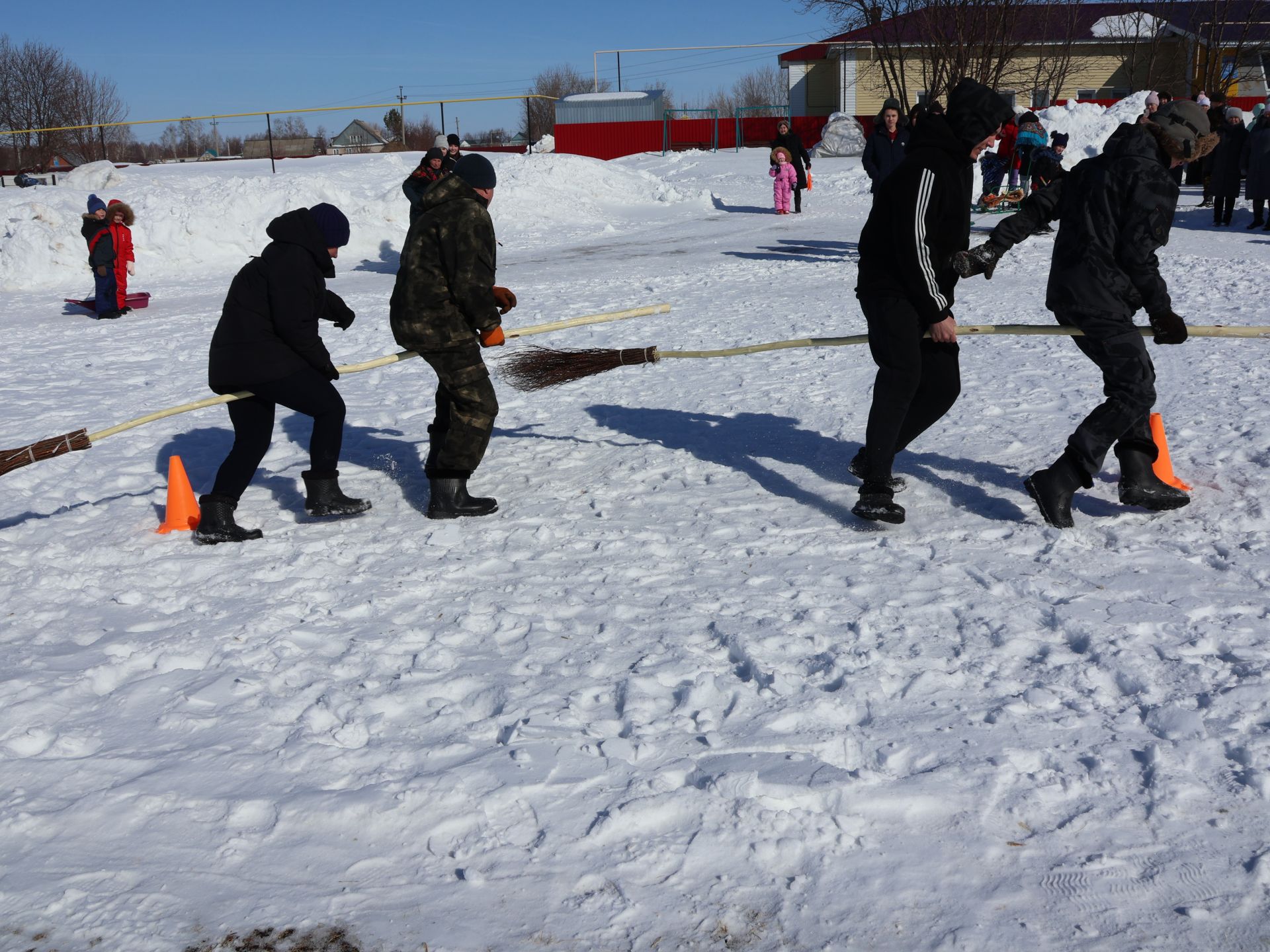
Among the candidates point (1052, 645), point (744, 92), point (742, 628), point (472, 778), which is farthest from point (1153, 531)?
point (744, 92)

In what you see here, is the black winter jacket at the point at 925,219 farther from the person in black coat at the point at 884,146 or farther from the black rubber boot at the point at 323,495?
the person in black coat at the point at 884,146

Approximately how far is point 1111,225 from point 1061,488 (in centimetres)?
107

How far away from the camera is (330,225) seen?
15.3 feet

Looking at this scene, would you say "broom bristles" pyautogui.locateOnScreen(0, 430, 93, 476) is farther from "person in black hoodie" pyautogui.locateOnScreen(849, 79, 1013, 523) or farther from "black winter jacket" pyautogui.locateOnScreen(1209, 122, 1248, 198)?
"black winter jacket" pyautogui.locateOnScreen(1209, 122, 1248, 198)

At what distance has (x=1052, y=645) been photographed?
3408 millimetres

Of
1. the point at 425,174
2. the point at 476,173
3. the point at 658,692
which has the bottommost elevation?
the point at 658,692

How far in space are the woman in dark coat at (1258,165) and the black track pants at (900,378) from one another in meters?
11.3

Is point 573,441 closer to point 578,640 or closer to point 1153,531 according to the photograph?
point 578,640

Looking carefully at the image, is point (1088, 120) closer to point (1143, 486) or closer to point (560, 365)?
point (560, 365)

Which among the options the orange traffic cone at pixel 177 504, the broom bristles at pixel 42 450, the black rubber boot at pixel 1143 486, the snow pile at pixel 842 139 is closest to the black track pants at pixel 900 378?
the black rubber boot at pixel 1143 486

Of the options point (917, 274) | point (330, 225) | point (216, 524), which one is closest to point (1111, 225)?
point (917, 274)

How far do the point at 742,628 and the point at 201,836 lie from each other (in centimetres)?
183

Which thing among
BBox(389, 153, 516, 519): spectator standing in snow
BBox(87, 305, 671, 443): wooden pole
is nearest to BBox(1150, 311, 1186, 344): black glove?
BBox(87, 305, 671, 443): wooden pole

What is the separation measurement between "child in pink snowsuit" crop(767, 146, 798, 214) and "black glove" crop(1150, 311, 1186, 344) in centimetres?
1493
